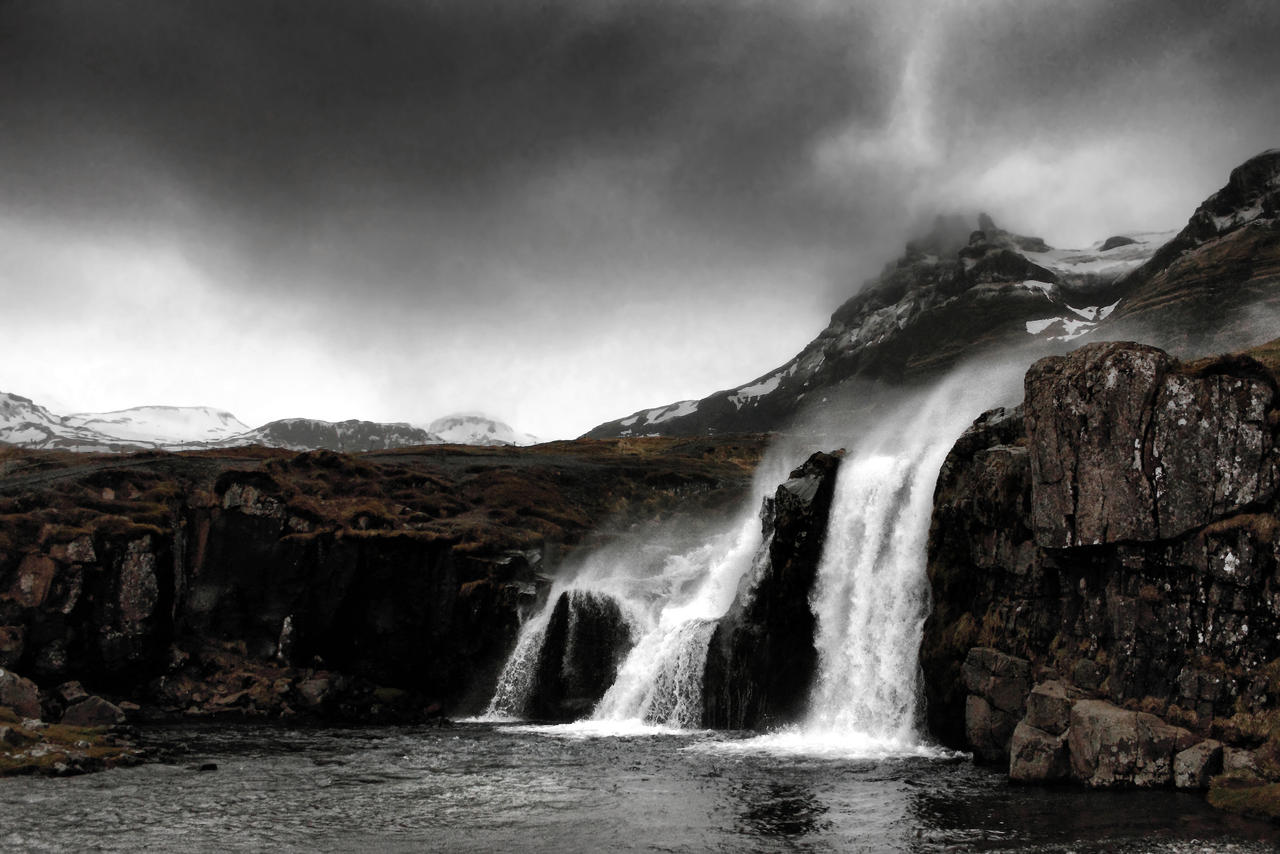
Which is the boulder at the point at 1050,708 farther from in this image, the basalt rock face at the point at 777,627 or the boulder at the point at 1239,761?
the basalt rock face at the point at 777,627

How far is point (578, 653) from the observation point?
217 ft

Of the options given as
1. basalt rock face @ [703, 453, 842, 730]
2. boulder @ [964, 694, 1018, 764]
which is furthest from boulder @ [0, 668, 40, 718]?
boulder @ [964, 694, 1018, 764]

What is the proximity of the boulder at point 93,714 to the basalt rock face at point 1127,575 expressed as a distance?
166ft

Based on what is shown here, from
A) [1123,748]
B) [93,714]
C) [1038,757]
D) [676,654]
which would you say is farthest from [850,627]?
[93,714]

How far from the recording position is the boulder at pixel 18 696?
160 ft

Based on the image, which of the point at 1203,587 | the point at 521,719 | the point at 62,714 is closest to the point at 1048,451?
the point at 1203,587

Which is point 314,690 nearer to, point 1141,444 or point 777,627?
point 777,627

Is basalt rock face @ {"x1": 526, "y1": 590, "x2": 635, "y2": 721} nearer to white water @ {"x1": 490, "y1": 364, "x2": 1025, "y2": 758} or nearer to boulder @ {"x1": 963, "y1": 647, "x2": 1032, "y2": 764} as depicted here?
white water @ {"x1": 490, "y1": 364, "x2": 1025, "y2": 758}

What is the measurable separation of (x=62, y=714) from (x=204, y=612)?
20.2 meters

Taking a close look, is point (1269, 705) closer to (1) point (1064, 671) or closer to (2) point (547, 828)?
(1) point (1064, 671)

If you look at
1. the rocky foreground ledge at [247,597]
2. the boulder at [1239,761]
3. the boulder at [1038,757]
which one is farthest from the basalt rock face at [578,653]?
the boulder at [1239,761]

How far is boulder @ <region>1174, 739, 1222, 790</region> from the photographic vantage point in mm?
28328

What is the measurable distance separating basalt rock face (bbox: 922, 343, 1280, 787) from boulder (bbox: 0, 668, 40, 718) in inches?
2028

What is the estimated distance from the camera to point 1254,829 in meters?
24.0
